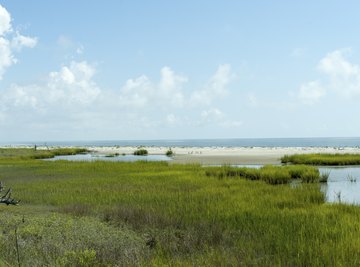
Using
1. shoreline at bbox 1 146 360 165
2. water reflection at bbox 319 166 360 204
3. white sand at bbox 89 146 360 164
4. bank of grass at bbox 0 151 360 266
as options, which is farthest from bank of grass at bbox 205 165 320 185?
white sand at bbox 89 146 360 164

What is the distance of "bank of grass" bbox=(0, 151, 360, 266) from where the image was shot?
9125 mm

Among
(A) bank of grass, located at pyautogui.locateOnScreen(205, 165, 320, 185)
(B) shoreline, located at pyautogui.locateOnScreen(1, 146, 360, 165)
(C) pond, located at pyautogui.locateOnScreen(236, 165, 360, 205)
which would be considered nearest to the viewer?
(C) pond, located at pyautogui.locateOnScreen(236, 165, 360, 205)

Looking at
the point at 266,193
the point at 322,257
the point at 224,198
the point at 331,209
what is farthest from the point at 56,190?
the point at 322,257

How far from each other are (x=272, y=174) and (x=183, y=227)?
14.4 m

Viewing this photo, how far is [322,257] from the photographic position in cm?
909

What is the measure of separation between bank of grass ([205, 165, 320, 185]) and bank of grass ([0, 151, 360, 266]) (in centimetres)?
441

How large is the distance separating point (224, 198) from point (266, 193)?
232cm

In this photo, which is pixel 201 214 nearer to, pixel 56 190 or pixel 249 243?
pixel 249 243

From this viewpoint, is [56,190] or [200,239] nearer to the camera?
[200,239]

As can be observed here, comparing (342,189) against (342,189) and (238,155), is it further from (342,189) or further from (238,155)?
(238,155)

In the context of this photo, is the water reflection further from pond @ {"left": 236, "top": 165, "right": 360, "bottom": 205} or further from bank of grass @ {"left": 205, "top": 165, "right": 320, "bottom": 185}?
bank of grass @ {"left": 205, "top": 165, "right": 320, "bottom": 185}

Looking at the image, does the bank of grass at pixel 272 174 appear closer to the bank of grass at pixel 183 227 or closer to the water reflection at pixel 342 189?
the water reflection at pixel 342 189

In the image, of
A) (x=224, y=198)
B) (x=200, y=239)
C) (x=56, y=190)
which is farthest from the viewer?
(x=56, y=190)

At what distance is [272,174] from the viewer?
2609 centimetres
